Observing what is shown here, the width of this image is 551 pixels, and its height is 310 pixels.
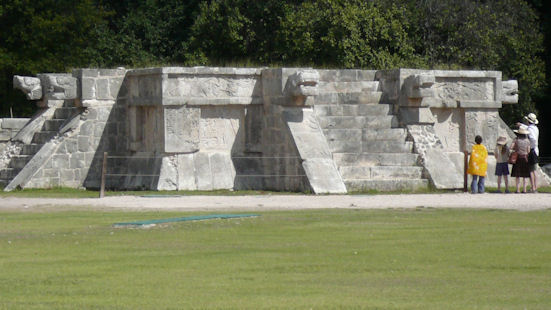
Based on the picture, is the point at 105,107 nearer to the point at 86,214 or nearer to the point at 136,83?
the point at 136,83

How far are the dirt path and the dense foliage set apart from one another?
1402 cm

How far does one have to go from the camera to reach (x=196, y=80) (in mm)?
24359

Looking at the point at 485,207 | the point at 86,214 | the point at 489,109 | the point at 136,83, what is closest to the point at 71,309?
the point at 86,214

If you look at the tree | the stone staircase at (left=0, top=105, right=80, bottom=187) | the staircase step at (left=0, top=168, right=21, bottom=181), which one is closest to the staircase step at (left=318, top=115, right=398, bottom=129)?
the stone staircase at (left=0, top=105, right=80, bottom=187)

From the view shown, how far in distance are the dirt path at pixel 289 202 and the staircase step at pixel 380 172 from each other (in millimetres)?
2085

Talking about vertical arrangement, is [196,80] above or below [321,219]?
above

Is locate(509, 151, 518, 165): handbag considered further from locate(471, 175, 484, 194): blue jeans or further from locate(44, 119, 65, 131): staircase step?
locate(44, 119, 65, 131): staircase step

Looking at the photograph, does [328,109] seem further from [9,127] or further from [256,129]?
[9,127]

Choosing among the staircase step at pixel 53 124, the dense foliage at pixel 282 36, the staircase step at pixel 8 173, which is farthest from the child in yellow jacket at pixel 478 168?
the dense foliage at pixel 282 36

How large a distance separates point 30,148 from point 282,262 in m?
15.5

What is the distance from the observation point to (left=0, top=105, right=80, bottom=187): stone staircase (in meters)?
26.4

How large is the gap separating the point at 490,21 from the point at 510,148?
1682 centimetres

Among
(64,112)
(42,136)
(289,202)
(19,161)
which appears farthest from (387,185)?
(19,161)

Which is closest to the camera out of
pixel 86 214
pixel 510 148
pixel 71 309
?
pixel 71 309
